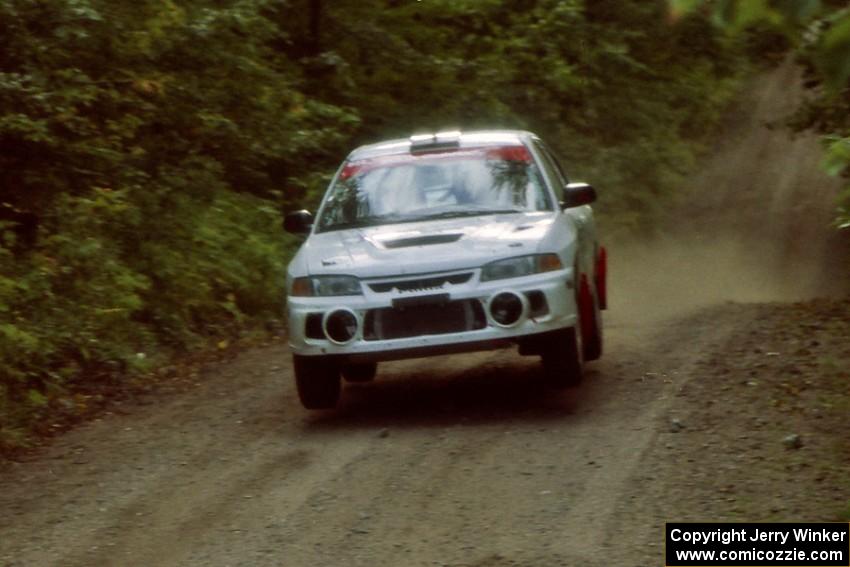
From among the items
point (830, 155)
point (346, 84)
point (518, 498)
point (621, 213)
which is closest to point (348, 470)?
point (518, 498)

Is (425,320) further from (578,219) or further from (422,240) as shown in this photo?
(578,219)

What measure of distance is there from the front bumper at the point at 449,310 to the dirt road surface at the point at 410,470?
507 mm

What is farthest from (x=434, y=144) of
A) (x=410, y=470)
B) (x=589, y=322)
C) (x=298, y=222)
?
(x=410, y=470)

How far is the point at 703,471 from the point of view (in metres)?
7.26

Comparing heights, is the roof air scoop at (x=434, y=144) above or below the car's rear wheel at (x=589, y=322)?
above

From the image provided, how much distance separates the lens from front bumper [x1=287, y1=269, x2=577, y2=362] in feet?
29.0

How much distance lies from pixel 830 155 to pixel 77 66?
10166mm

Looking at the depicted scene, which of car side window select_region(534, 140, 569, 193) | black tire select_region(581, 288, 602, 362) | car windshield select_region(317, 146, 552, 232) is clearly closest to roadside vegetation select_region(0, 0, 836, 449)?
car side window select_region(534, 140, 569, 193)

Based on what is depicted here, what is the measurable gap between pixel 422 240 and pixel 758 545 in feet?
13.0

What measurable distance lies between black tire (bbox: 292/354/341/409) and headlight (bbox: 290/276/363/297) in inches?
16.8

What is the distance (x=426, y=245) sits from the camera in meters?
9.15

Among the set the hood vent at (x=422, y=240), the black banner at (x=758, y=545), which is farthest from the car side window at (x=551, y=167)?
the black banner at (x=758, y=545)

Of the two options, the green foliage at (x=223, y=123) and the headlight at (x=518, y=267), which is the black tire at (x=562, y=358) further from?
the green foliage at (x=223, y=123)

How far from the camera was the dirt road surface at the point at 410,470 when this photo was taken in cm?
638
